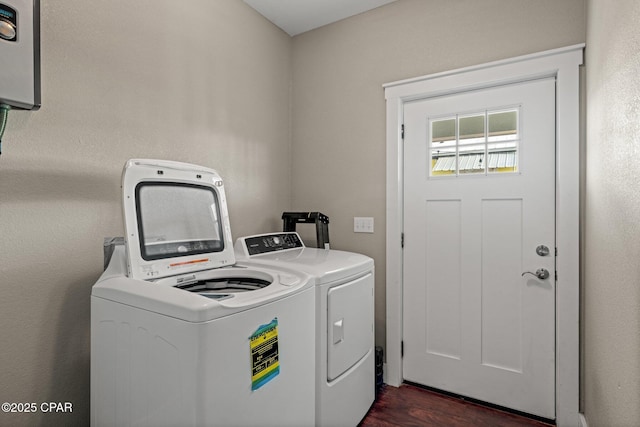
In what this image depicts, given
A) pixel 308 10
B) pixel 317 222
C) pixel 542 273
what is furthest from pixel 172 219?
pixel 542 273

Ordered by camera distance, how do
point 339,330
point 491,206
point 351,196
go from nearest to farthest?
point 339,330
point 491,206
point 351,196

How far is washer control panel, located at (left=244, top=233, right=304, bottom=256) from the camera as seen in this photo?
210 cm

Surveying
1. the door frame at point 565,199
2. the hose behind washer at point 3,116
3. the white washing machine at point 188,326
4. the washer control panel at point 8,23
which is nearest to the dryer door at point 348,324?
the white washing machine at point 188,326

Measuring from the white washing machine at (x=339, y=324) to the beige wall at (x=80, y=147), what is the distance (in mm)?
770

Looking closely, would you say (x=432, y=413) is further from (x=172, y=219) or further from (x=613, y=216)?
(x=172, y=219)

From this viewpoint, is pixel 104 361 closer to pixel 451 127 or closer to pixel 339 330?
pixel 339 330

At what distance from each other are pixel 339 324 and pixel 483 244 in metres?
Result: 1.13

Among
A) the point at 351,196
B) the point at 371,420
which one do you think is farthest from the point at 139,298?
the point at 351,196

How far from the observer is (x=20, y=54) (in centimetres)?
122

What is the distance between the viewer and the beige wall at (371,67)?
6.68 feet

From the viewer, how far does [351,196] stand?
2.62 meters

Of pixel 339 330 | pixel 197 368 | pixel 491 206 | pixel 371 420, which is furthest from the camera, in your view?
pixel 491 206

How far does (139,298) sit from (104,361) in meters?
0.38

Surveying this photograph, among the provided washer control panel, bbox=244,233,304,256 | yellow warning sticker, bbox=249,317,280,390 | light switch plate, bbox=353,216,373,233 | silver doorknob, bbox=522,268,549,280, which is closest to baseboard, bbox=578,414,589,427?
silver doorknob, bbox=522,268,549,280
